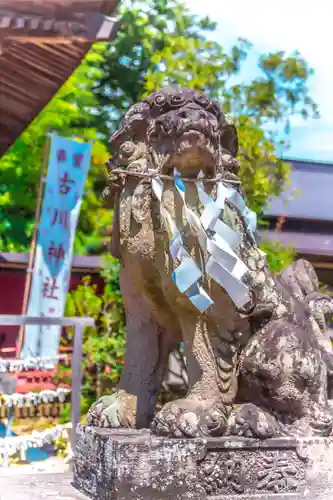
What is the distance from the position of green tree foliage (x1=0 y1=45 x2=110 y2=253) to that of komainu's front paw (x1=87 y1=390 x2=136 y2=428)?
6558 millimetres

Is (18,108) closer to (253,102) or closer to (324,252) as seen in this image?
(253,102)

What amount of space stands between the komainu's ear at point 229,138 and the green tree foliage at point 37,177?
6.52 metres

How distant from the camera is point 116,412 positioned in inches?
95.5

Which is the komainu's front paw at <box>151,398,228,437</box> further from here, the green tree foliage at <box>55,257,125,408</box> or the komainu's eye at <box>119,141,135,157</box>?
the green tree foliage at <box>55,257,125,408</box>

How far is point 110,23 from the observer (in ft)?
15.3

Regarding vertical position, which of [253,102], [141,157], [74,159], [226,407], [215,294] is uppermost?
[253,102]

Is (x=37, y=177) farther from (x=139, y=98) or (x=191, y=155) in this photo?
(x=191, y=155)

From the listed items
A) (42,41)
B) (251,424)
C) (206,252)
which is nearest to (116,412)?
(251,424)

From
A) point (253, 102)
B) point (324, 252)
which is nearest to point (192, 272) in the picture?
point (253, 102)

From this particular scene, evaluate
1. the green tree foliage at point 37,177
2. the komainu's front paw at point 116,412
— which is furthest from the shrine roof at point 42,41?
the green tree foliage at point 37,177

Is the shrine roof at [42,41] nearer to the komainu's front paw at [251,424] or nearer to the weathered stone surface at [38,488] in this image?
the weathered stone surface at [38,488]

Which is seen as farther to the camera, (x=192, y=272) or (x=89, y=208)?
(x=89, y=208)

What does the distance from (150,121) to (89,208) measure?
748cm

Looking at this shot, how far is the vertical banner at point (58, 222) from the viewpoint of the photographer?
6.70 meters
